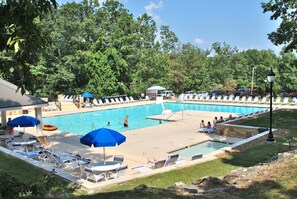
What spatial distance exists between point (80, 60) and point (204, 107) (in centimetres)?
1552

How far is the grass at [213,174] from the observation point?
6234 millimetres

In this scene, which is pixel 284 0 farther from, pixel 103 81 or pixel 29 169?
pixel 103 81

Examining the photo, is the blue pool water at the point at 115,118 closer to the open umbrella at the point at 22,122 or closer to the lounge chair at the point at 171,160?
the open umbrella at the point at 22,122

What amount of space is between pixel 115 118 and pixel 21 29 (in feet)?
81.1

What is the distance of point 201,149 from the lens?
16328 millimetres

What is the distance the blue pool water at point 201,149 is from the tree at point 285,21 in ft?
24.2

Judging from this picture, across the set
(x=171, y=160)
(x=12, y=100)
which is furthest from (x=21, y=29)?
(x=12, y=100)

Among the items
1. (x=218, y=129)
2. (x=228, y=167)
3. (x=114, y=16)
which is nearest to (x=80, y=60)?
(x=114, y=16)

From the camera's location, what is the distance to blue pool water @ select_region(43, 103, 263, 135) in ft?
80.1

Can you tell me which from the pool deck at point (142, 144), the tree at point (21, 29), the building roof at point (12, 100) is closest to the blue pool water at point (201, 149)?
the pool deck at point (142, 144)

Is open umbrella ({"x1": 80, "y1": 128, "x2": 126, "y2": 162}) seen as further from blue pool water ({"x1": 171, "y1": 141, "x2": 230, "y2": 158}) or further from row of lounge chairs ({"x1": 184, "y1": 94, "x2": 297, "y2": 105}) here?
row of lounge chairs ({"x1": 184, "y1": 94, "x2": 297, "y2": 105})

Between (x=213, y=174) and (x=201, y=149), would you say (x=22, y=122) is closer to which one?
(x=201, y=149)

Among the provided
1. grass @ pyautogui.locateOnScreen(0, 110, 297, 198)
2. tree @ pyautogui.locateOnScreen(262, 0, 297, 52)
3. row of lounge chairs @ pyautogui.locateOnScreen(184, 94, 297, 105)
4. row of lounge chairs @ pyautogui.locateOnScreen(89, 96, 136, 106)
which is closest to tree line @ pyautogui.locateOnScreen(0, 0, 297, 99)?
row of lounge chairs @ pyautogui.locateOnScreen(89, 96, 136, 106)

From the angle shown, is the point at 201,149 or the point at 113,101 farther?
the point at 113,101
